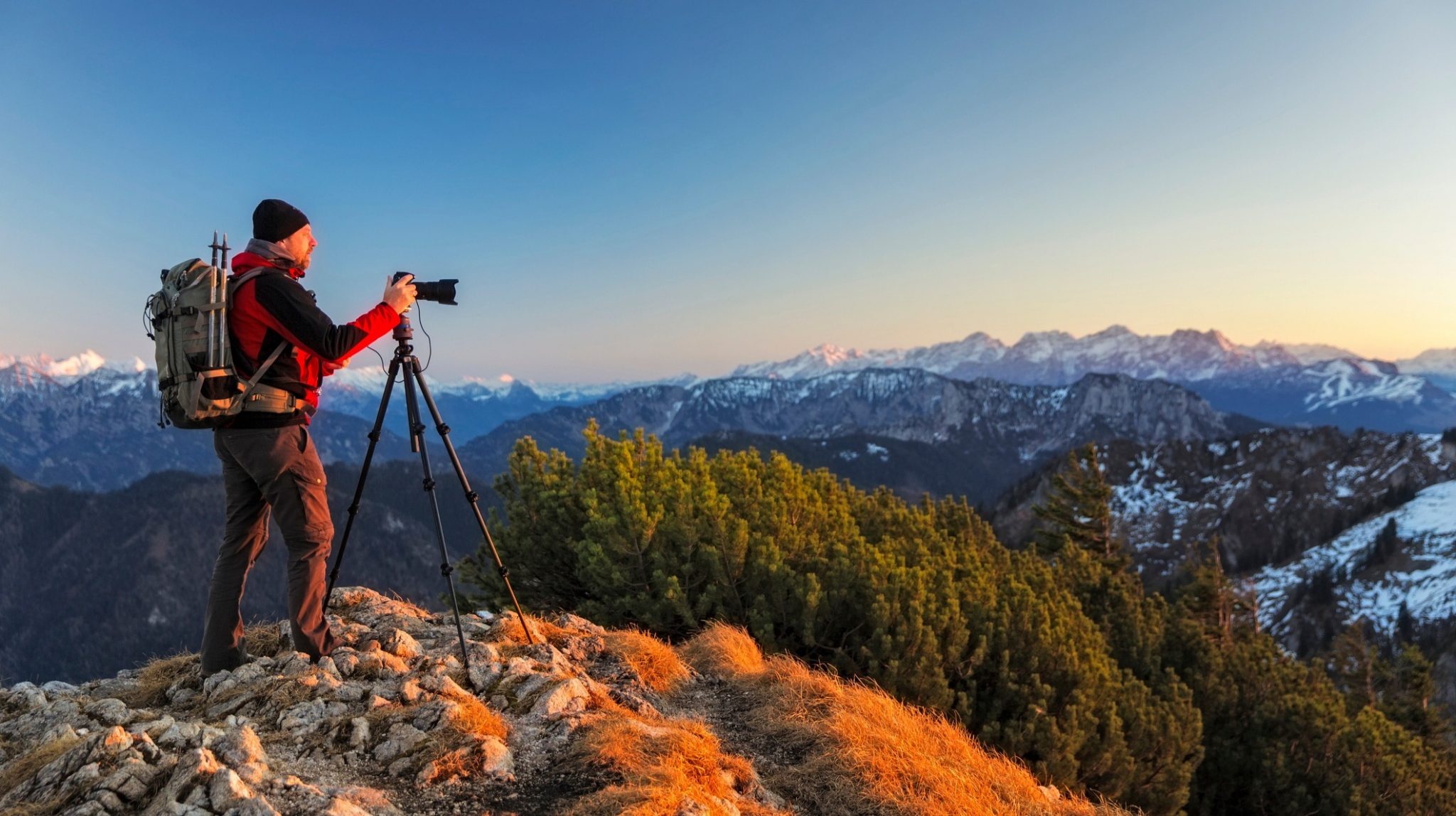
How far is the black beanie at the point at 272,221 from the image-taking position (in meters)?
5.76

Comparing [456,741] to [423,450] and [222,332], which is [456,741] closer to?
[423,450]

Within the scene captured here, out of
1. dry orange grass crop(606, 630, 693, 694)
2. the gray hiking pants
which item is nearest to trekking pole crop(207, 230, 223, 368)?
the gray hiking pants

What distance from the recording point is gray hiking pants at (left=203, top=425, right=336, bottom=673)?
5.72 m

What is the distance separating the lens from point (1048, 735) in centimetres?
1062

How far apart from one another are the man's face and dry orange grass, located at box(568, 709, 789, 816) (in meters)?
4.57

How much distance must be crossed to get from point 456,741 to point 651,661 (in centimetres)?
285

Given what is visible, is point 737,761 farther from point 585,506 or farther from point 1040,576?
point 1040,576

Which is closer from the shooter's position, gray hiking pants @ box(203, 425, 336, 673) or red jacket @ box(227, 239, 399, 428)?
red jacket @ box(227, 239, 399, 428)

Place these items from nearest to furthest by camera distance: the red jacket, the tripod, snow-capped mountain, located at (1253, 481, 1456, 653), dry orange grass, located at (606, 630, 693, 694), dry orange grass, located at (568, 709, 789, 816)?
dry orange grass, located at (568, 709, 789, 816)
the red jacket
the tripod
dry orange grass, located at (606, 630, 693, 694)
snow-capped mountain, located at (1253, 481, 1456, 653)

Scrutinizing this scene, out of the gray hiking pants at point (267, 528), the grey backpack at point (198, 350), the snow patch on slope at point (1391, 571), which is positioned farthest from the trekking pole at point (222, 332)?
the snow patch on slope at point (1391, 571)

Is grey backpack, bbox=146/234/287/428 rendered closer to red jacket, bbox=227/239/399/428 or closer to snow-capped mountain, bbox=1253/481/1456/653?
red jacket, bbox=227/239/399/428

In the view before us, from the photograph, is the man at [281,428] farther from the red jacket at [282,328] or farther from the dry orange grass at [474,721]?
the dry orange grass at [474,721]

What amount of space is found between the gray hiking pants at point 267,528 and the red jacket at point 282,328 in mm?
220

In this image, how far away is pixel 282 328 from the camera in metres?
5.51
